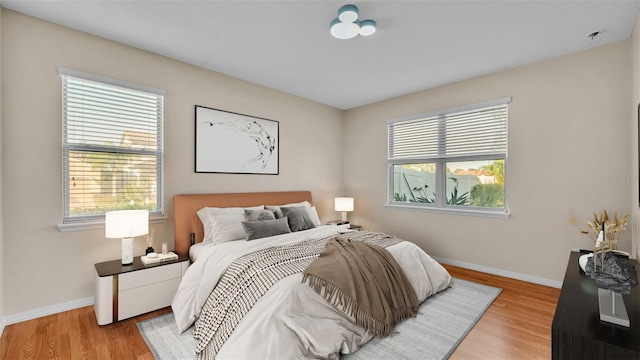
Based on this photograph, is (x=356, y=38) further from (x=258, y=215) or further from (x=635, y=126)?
(x=635, y=126)

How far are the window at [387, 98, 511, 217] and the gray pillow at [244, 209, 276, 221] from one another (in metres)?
2.33

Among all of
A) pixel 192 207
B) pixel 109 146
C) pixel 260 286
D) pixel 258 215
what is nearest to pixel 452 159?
pixel 258 215

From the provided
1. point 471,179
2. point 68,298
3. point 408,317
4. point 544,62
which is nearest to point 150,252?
point 68,298

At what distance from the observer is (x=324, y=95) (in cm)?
Result: 469

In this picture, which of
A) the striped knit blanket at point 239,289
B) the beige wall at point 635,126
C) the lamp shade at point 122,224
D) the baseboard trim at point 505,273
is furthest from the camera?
the baseboard trim at point 505,273

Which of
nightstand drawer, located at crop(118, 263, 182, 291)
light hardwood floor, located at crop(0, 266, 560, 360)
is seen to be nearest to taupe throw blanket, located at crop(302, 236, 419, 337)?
light hardwood floor, located at crop(0, 266, 560, 360)

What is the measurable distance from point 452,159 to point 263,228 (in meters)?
2.88

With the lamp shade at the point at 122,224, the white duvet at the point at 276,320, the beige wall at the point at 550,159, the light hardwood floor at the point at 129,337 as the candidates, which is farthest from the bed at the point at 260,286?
the beige wall at the point at 550,159

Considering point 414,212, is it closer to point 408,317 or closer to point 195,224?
point 408,317

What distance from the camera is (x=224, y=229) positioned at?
3.09 m

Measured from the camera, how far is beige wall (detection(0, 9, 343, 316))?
96.1 inches

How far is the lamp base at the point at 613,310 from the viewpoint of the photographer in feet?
4.14

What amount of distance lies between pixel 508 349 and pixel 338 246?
1463 millimetres

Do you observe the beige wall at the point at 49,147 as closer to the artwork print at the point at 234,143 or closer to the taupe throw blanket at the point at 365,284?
the artwork print at the point at 234,143
